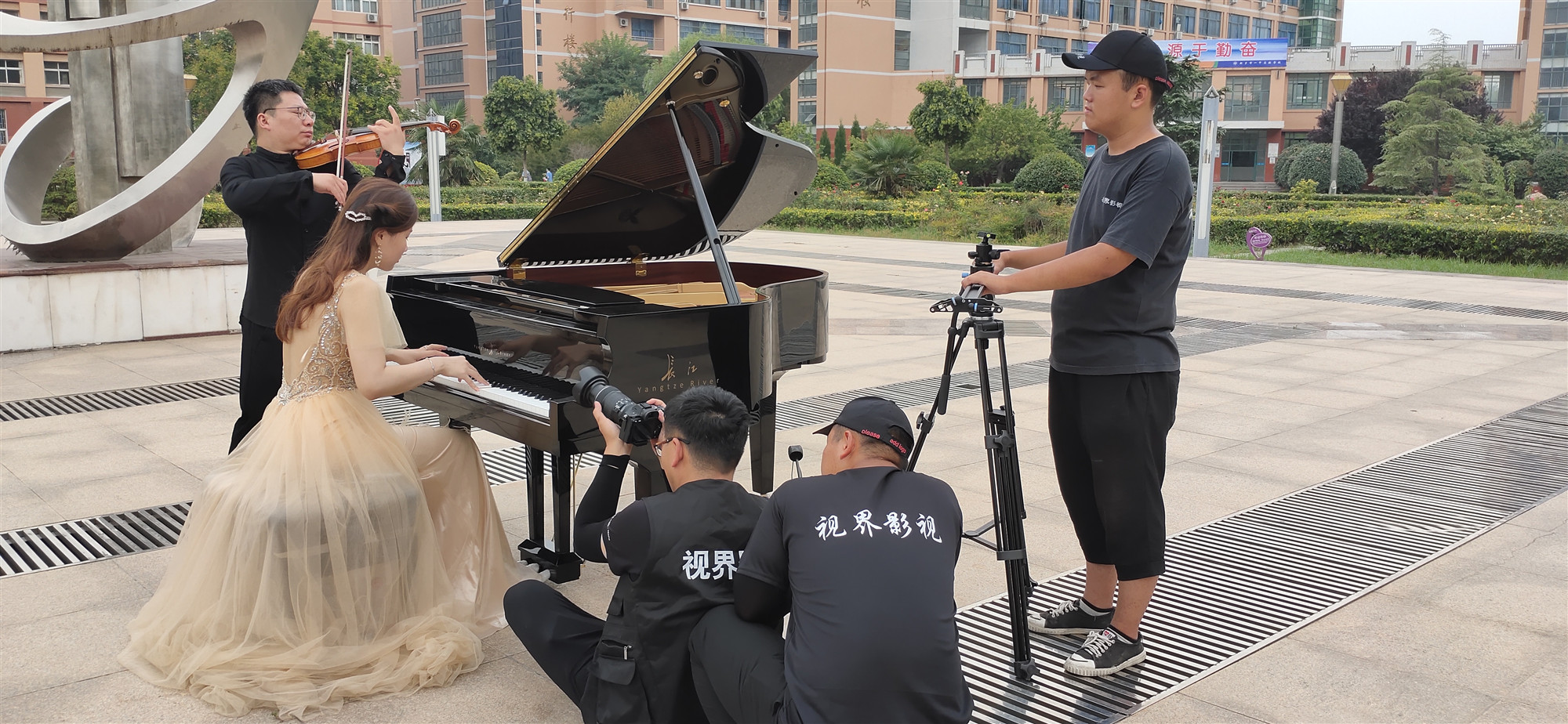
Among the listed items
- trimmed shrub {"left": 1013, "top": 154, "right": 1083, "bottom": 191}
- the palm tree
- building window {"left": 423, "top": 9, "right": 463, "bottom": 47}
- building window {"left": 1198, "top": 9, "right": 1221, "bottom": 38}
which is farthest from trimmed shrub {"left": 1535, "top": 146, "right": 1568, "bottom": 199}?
building window {"left": 423, "top": 9, "right": 463, "bottom": 47}

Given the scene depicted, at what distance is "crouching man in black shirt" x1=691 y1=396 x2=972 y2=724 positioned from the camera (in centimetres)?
227

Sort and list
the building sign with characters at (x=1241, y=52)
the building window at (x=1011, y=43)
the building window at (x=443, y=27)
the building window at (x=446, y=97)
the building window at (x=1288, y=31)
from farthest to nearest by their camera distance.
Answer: the building window at (x=446, y=97) < the building window at (x=443, y=27) < the building window at (x=1288, y=31) < the building window at (x=1011, y=43) < the building sign with characters at (x=1241, y=52)

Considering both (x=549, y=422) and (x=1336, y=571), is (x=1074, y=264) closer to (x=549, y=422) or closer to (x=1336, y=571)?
(x=549, y=422)

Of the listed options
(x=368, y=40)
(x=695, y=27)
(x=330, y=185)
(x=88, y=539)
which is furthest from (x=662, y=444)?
(x=695, y=27)

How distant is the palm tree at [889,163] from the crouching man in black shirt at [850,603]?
2876 centimetres

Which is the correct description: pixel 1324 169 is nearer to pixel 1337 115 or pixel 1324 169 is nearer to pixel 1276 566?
pixel 1337 115

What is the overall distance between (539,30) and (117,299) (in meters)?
67.9

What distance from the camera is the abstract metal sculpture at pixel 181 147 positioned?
8.83 meters

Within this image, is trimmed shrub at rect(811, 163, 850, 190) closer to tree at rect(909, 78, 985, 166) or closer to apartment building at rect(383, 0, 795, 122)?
tree at rect(909, 78, 985, 166)

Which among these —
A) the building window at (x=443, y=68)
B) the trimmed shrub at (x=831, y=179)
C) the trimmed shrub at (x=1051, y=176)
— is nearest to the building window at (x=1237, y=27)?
the trimmed shrub at (x=1051, y=176)

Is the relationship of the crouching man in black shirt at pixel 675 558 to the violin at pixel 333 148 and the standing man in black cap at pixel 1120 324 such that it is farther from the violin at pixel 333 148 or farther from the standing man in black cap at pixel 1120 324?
the violin at pixel 333 148

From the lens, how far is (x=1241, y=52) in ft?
189

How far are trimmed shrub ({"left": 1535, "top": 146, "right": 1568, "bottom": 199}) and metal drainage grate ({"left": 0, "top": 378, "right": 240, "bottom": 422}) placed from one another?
150 feet

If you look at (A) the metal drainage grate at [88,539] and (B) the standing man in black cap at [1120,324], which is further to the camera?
(A) the metal drainage grate at [88,539]
